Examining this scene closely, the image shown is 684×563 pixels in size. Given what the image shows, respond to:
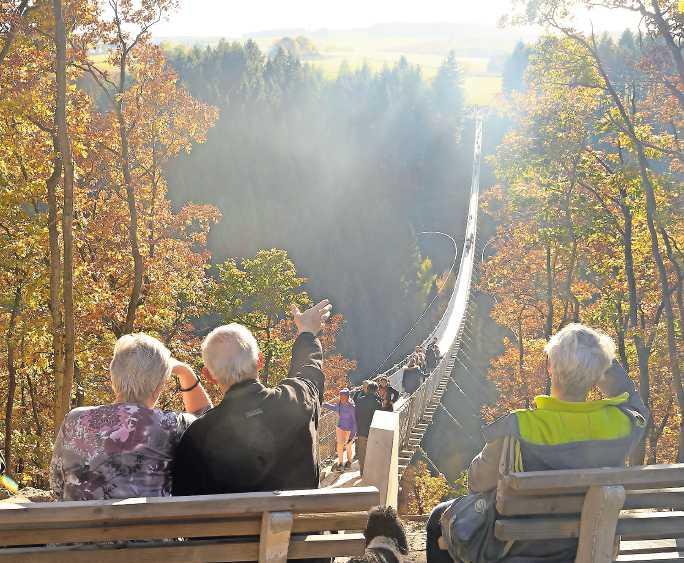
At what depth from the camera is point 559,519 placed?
307 cm

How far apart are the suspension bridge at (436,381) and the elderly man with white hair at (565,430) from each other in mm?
9869

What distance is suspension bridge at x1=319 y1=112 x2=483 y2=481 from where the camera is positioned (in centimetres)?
1593

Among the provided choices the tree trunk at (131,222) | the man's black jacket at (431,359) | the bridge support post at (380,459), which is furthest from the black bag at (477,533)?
the man's black jacket at (431,359)

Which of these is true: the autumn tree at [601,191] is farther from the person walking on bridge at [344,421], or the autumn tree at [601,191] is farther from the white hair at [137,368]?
the white hair at [137,368]

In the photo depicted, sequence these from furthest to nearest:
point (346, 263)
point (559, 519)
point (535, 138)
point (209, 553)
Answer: point (346, 263)
point (535, 138)
point (559, 519)
point (209, 553)

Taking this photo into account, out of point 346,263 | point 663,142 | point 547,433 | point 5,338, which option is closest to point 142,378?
point 547,433

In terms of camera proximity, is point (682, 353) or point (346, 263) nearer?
point (682, 353)

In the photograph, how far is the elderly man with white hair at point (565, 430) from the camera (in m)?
3.18

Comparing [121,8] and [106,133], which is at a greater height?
[121,8]

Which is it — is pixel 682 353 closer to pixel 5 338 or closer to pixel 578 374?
pixel 5 338

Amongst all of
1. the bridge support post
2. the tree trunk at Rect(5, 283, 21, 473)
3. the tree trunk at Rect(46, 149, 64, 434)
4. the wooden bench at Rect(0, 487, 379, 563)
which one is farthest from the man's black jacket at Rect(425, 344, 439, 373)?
the wooden bench at Rect(0, 487, 379, 563)

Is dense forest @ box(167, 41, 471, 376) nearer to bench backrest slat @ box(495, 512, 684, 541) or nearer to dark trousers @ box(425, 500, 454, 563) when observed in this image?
dark trousers @ box(425, 500, 454, 563)

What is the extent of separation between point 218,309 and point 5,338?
44.7ft

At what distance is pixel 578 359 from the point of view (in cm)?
324
